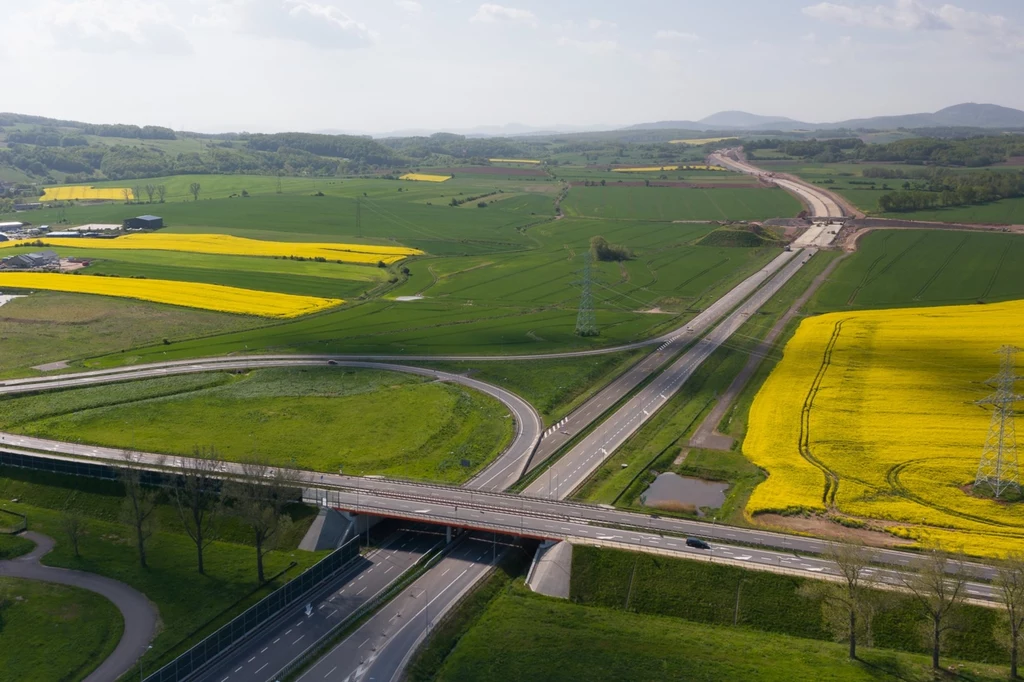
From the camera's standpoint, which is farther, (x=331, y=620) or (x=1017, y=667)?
(x=331, y=620)

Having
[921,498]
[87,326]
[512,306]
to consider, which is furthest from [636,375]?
[87,326]

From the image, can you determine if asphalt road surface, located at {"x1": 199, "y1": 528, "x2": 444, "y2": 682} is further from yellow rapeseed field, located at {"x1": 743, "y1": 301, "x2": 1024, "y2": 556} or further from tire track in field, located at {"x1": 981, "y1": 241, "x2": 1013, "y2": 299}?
tire track in field, located at {"x1": 981, "y1": 241, "x2": 1013, "y2": 299}

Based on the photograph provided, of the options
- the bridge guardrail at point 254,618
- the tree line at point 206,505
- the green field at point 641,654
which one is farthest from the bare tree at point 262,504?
the green field at point 641,654

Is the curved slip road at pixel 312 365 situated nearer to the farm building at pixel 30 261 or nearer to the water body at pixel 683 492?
the water body at pixel 683 492

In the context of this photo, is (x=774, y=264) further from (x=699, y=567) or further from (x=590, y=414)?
(x=699, y=567)

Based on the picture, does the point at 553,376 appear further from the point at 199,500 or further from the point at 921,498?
the point at 199,500

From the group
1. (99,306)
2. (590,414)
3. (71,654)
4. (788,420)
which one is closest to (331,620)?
(71,654)
